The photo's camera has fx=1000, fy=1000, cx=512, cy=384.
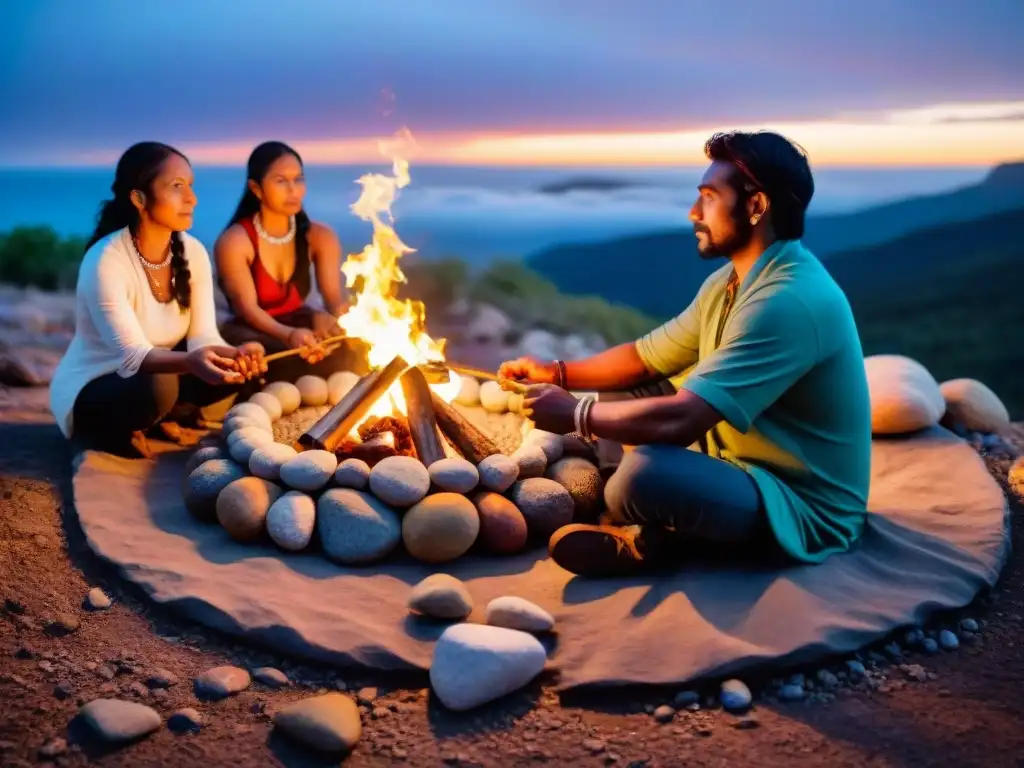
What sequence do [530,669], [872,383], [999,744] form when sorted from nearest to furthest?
[999,744], [530,669], [872,383]

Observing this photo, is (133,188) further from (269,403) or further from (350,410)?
(350,410)

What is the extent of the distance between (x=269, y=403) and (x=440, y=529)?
166 cm

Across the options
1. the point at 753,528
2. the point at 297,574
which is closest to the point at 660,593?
the point at 753,528

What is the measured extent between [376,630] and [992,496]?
281 centimetres

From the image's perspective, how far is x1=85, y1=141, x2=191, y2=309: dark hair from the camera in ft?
15.6

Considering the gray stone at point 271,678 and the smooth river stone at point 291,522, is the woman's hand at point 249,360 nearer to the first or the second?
the smooth river stone at point 291,522

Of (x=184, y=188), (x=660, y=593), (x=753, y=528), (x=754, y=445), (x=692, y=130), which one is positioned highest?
(x=692, y=130)

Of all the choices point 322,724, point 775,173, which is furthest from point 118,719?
point 775,173

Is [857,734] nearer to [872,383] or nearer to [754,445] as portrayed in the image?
[754,445]

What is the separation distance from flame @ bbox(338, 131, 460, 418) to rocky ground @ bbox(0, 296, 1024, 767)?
1714 mm

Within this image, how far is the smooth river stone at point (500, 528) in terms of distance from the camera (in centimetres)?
403

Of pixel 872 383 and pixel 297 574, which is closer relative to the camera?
pixel 297 574

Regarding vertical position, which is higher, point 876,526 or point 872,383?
point 872,383

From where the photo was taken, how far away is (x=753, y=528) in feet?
11.8
